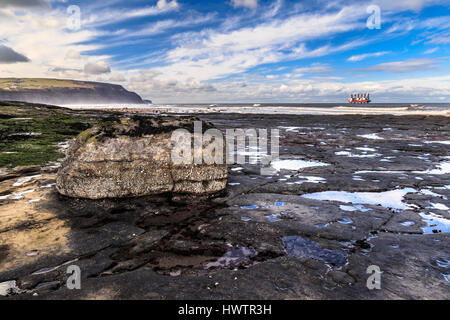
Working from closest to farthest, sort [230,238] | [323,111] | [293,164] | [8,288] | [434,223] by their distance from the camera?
[8,288] → [230,238] → [434,223] → [293,164] → [323,111]

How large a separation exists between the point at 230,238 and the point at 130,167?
3.41 m

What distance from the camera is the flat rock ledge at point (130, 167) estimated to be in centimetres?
652

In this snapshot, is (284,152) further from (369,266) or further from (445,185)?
(369,266)

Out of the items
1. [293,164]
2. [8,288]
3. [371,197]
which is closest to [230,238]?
[8,288]

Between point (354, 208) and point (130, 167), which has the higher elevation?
point (130, 167)

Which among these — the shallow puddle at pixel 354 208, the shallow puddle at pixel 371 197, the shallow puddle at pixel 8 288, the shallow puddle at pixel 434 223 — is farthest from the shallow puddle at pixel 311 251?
the shallow puddle at pixel 8 288

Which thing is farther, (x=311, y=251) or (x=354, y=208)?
(x=354, y=208)

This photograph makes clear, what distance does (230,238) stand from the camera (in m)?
4.67

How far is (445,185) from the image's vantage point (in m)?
7.84

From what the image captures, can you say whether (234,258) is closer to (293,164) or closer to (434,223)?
(434,223)

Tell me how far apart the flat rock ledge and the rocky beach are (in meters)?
0.07

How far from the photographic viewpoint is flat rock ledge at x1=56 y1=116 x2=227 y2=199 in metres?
6.52

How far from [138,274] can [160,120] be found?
4.98 meters

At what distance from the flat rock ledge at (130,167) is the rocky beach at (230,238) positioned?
0.24 ft
